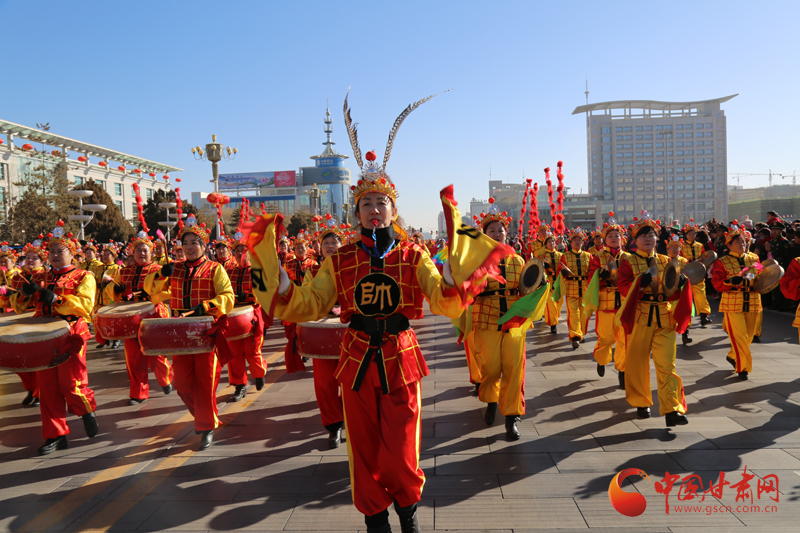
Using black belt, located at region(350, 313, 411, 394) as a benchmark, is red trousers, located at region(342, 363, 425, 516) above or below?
below

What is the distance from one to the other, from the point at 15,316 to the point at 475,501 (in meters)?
5.15

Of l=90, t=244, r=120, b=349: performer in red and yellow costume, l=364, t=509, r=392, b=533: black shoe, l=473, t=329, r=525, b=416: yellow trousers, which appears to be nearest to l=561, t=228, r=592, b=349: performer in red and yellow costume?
l=473, t=329, r=525, b=416: yellow trousers

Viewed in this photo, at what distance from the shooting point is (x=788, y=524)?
3.05 meters

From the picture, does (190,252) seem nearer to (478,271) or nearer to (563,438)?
(478,271)

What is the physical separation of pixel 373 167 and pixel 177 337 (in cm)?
257

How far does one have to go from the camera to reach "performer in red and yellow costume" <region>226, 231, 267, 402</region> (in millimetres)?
6242

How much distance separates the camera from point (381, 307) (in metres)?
2.93

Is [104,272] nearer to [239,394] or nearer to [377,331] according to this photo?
[239,394]

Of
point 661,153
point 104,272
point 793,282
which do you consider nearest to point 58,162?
point 104,272

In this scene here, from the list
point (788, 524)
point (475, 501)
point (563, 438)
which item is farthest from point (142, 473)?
point (788, 524)

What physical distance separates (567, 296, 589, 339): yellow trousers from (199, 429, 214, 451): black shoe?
617cm

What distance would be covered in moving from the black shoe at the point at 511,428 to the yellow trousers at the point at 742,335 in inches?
142

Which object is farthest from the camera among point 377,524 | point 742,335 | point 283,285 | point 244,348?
point 244,348

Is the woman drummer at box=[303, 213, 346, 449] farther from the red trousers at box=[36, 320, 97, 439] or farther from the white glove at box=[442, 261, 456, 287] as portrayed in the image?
the red trousers at box=[36, 320, 97, 439]
